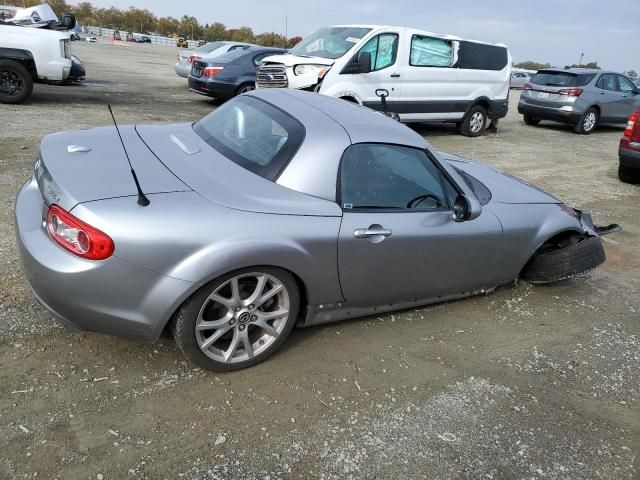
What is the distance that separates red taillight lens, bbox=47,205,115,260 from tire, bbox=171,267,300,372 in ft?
1.54

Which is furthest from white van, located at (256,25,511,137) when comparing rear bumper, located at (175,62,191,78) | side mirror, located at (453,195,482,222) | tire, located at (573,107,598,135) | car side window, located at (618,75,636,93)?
rear bumper, located at (175,62,191,78)

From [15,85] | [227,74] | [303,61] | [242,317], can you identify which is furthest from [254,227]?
[227,74]

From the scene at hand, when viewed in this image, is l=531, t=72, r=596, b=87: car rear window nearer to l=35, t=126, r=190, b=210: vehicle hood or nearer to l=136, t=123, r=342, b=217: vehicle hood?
l=136, t=123, r=342, b=217: vehicle hood

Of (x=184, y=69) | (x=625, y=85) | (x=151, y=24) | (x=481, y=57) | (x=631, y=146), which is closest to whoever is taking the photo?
(x=631, y=146)

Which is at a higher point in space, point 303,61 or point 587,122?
point 303,61

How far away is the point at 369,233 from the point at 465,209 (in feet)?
2.25

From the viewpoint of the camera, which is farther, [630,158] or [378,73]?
[378,73]

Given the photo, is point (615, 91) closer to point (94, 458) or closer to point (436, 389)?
point (436, 389)

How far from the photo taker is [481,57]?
423 inches

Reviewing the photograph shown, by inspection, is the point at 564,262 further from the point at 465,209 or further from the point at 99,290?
the point at 99,290

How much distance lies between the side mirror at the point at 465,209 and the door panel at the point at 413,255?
0.26ft

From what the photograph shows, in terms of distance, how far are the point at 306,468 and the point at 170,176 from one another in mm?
1590

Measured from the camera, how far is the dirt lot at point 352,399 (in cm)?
226

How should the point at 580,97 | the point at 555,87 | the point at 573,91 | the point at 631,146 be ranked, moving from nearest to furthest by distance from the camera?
the point at 631,146, the point at 573,91, the point at 580,97, the point at 555,87
